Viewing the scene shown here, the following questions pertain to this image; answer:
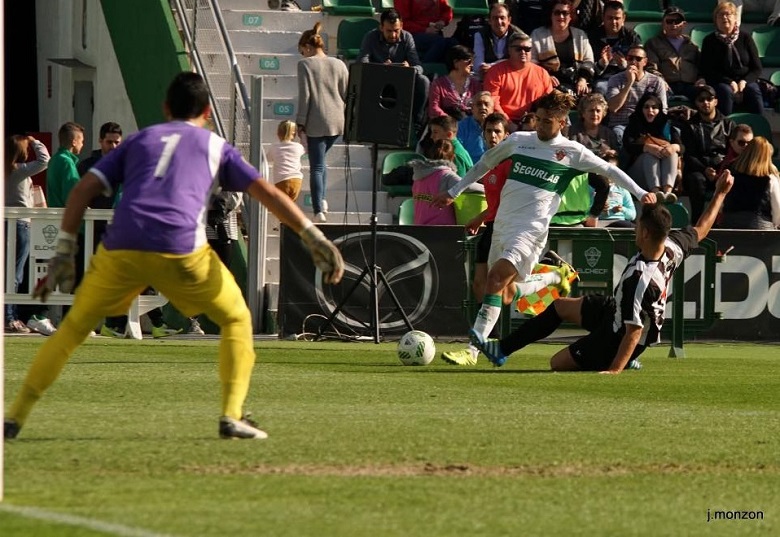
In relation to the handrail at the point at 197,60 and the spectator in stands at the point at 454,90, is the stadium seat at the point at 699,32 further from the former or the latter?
the handrail at the point at 197,60

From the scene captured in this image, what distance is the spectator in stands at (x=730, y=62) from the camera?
70.3 ft

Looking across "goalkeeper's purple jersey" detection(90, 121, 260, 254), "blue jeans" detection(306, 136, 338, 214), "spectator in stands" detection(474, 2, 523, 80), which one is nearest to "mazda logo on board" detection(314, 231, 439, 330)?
"blue jeans" detection(306, 136, 338, 214)

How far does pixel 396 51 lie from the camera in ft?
65.5

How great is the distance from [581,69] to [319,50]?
11.9 feet

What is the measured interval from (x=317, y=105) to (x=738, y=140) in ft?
17.0

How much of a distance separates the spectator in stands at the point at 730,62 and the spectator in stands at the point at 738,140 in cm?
164

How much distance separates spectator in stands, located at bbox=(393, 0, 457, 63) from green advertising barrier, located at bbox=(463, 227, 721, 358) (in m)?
5.24

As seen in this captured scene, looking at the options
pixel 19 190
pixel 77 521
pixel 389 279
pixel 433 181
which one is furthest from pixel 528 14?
pixel 77 521

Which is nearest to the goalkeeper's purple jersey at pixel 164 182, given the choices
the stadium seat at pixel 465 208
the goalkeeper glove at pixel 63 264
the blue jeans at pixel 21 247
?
the goalkeeper glove at pixel 63 264

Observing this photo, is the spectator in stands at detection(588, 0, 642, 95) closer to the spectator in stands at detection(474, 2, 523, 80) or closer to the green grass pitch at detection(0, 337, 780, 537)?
the spectator in stands at detection(474, 2, 523, 80)

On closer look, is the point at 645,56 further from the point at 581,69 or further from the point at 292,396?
the point at 292,396

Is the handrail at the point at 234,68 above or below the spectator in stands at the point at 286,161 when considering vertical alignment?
above

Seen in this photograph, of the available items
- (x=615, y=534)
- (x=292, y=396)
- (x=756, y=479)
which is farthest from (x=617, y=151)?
(x=615, y=534)

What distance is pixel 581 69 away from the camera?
2072 centimetres
